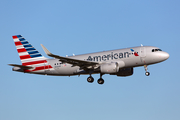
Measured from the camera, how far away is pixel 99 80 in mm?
47344

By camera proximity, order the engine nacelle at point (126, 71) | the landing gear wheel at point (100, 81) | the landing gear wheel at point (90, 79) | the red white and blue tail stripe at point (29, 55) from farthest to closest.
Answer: the red white and blue tail stripe at point (29, 55)
the engine nacelle at point (126, 71)
the landing gear wheel at point (100, 81)
the landing gear wheel at point (90, 79)

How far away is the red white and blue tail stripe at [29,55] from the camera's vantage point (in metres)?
48.9

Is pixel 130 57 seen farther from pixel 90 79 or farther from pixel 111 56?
pixel 90 79

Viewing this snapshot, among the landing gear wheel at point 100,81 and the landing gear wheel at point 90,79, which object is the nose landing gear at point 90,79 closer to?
the landing gear wheel at point 90,79

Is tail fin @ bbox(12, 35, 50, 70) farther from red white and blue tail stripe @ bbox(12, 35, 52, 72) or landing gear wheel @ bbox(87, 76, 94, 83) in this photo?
landing gear wheel @ bbox(87, 76, 94, 83)

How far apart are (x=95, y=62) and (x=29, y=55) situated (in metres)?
12.3

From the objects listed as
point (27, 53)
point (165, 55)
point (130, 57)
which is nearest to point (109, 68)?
point (130, 57)

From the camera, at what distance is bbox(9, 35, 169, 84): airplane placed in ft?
145

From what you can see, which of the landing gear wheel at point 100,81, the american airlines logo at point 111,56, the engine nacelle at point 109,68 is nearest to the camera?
Answer: the engine nacelle at point 109,68

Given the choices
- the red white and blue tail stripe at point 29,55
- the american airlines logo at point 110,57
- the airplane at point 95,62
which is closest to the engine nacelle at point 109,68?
the airplane at point 95,62

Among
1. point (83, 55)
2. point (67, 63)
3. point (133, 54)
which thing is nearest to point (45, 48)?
point (67, 63)

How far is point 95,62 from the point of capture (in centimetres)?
4459

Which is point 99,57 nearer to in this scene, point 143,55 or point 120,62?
point 120,62

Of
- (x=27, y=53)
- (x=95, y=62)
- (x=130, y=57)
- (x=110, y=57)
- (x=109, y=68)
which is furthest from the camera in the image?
(x=27, y=53)
